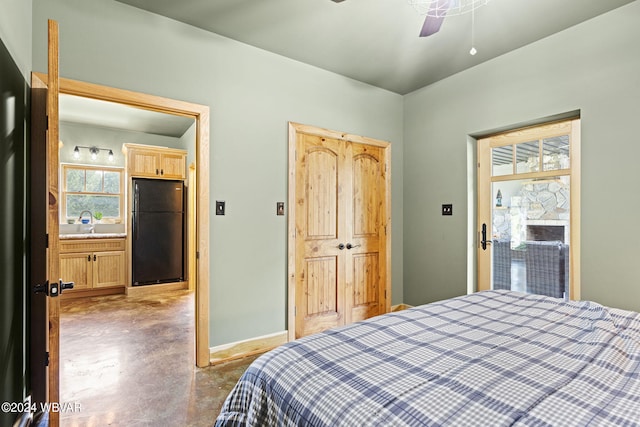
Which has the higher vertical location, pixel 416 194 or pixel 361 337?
pixel 416 194

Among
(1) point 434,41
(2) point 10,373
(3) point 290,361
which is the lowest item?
(2) point 10,373

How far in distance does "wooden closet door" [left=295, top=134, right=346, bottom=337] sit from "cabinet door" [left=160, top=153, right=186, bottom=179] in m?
3.14

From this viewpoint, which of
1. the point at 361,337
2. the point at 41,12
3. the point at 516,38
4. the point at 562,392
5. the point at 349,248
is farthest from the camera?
the point at 349,248

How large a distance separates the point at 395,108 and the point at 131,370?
3.89 meters

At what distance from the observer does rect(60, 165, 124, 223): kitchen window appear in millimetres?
5590

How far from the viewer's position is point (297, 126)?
3.27m

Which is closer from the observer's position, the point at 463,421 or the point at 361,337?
the point at 463,421

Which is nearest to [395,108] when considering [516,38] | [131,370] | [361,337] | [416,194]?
[416,194]

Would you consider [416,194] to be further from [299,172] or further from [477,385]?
[477,385]

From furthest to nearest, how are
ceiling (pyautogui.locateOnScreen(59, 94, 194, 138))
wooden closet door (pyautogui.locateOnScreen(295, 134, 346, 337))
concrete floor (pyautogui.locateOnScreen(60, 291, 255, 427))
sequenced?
ceiling (pyautogui.locateOnScreen(59, 94, 194, 138))
wooden closet door (pyautogui.locateOnScreen(295, 134, 346, 337))
concrete floor (pyautogui.locateOnScreen(60, 291, 255, 427))

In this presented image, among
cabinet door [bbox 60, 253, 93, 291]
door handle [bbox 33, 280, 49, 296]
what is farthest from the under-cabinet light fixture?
door handle [bbox 33, 280, 49, 296]

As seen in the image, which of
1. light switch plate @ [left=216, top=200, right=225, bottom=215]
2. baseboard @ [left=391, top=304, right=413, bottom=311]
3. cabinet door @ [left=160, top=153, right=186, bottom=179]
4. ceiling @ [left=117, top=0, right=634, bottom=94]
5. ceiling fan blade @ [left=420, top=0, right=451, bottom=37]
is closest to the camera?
ceiling fan blade @ [left=420, top=0, right=451, bottom=37]

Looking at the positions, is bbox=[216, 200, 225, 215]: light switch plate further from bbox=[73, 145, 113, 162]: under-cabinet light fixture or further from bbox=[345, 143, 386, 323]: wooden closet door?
bbox=[73, 145, 113, 162]: under-cabinet light fixture

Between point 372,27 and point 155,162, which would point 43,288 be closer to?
point 372,27
